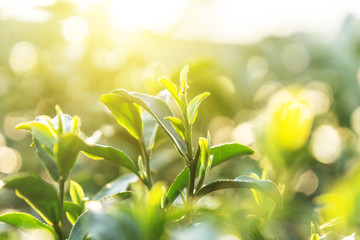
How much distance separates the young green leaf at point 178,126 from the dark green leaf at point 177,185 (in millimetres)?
58

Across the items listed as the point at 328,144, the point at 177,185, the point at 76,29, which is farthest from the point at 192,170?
the point at 76,29

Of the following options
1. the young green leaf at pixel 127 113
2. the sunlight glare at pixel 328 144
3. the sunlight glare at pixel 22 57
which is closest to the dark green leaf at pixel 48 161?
the young green leaf at pixel 127 113

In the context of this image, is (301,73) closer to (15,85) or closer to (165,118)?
(15,85)

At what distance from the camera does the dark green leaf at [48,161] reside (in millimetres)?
614

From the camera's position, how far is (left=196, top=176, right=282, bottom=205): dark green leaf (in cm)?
59

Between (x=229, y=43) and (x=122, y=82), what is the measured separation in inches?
45.1

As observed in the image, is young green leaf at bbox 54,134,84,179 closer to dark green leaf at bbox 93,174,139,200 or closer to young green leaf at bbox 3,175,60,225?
young green leaf at bbox 3,175,60,225

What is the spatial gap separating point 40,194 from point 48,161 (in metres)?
0.07

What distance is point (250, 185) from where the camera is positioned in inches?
23.6

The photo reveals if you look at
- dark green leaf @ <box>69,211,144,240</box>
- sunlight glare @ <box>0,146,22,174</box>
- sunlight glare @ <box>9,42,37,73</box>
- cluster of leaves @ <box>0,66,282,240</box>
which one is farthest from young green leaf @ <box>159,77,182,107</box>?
sunlight glare @ <box>9,42,37,73</box>

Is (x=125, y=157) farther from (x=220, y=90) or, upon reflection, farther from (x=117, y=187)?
(x=220, y=90)

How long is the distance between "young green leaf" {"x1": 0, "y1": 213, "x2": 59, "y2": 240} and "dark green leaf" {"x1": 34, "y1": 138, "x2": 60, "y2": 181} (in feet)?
0.25

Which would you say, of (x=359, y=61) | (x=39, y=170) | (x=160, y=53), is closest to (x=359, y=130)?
(x=359, y=61)

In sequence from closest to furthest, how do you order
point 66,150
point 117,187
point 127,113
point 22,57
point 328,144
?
point 66,150 < point 127,113 < point 117,187 < point 328,144 < point 22,57
